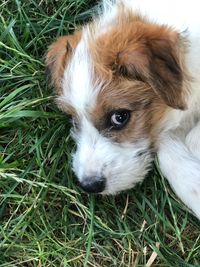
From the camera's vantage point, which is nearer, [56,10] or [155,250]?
[155,250]

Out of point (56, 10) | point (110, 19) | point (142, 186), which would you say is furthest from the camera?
point (56, 10)

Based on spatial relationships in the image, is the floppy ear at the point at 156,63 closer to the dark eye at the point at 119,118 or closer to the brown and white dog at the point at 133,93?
the brown and white dog at the point at 133,93

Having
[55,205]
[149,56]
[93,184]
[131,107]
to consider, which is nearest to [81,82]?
[131,107]

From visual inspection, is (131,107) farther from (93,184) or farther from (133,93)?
(93,184)

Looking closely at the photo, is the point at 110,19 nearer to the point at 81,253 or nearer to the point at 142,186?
the point at 142,186

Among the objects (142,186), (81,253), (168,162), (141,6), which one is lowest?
(81,253)

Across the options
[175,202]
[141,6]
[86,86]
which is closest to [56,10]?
[141,6]

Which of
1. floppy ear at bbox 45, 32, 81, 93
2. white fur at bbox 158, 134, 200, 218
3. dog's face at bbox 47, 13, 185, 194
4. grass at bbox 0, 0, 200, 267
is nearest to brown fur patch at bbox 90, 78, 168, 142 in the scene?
dog's face at bbox 47, 13, 185, 194
